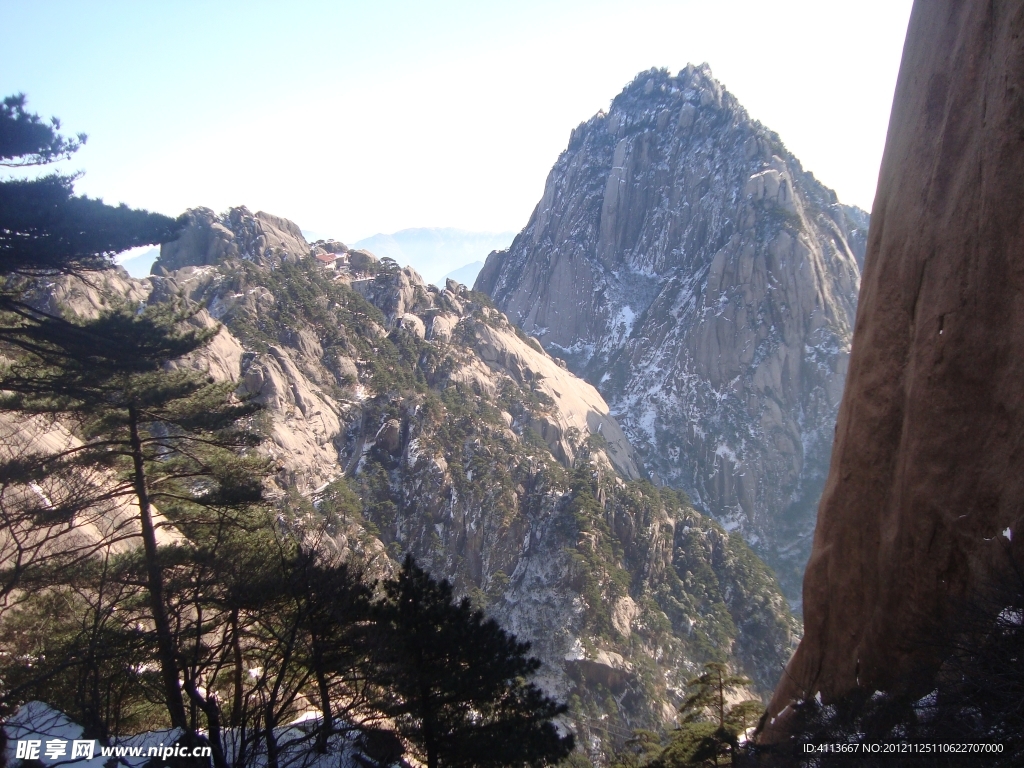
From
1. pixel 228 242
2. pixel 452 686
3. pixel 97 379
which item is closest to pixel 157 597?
pixel 97 379

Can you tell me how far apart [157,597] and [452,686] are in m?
5.15

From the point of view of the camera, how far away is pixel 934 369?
845 cm

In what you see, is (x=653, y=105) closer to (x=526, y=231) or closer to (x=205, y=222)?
(x=526, y=231)

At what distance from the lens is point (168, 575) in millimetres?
11133

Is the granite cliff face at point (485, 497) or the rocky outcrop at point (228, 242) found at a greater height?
the rocky outcrop at point (228, 242)

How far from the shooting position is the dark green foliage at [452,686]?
8797mm

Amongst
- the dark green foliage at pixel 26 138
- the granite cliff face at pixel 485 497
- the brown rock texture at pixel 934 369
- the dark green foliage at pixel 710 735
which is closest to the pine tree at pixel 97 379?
the dark green foliage at pixel 26 138

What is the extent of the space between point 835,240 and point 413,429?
257 ft

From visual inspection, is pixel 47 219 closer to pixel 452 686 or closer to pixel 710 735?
pixel 452 686

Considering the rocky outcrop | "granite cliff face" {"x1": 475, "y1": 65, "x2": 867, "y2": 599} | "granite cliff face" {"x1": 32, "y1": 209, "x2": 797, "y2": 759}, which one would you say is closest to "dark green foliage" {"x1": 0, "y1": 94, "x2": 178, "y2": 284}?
"granite cliff face" {"x1": 32, "y1": 209, "x2": 797, "y2": 759}

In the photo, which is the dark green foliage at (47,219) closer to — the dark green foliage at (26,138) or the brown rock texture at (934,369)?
the dark green foliage at (26,138)

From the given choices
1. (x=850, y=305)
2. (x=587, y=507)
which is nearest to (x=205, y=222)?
(x=587, y=507)

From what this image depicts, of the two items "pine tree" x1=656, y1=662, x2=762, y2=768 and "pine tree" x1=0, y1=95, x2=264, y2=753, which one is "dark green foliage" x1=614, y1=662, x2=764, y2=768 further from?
"pine tree" x1=0, y1=95, x2=264, y2=753

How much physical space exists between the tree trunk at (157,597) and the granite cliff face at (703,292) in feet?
222
